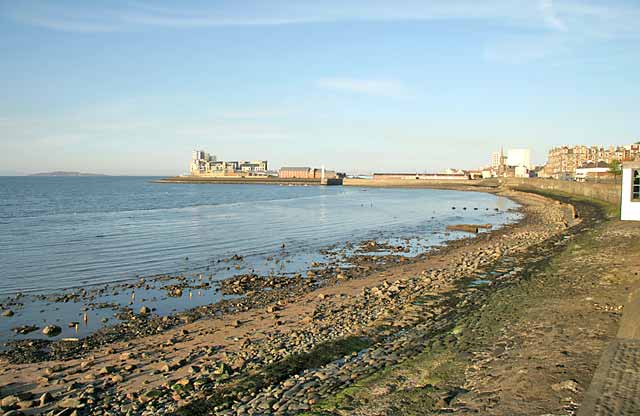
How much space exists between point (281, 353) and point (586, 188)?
72.8 metres

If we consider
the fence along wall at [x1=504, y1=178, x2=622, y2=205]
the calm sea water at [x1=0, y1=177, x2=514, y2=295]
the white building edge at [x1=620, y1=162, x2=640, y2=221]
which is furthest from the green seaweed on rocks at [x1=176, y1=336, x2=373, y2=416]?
the fence along wall at [x1=504, y1=178, x2=622, y2=205]

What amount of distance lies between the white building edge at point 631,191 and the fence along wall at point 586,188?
3059 cm

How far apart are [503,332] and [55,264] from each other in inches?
973

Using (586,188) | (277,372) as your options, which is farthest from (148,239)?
(586,188)

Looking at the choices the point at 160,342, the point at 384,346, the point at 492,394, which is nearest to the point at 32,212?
the point at 160,342

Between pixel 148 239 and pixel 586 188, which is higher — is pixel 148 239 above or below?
below

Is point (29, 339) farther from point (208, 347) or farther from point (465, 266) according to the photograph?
point (465, 266)

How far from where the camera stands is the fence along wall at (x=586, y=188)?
56.6 metres

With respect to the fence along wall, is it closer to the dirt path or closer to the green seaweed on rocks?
the dirt path

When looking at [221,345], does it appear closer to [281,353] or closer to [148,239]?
[281,353]

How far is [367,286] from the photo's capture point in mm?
20938

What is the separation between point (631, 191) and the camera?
26.8 m

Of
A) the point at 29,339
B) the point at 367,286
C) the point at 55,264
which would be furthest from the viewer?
the point at 55,264

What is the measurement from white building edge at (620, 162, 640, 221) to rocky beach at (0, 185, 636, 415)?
33.0ft
